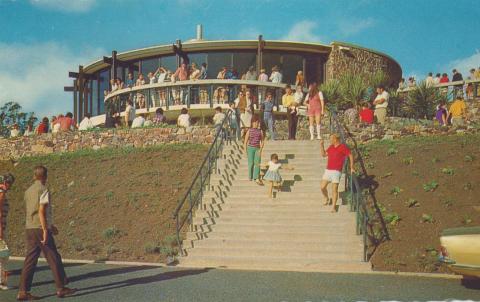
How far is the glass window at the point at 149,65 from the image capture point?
29.8m

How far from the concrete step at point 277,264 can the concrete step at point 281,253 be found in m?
0.16

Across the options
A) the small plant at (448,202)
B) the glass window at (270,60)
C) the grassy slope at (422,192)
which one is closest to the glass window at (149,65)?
the glass window at (270,60)

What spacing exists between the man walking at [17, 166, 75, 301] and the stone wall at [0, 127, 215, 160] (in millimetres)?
11833

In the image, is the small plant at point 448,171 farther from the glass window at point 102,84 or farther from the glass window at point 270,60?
the glass window at point 102,84

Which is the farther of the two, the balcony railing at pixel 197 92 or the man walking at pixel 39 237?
the balcony railing at pixel 197 92

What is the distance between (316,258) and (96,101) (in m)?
23.8

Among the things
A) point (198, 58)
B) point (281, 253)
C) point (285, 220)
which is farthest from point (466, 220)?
point (198, 58)

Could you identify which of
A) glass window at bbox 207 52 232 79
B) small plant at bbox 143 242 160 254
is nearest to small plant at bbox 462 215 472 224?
small plant at bbox 143 242 160 254

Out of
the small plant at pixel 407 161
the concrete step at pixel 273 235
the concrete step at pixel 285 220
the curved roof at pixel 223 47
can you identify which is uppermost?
the curved roof at pixel 223 47

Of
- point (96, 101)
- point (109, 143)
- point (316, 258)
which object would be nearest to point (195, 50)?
point (96, 101)

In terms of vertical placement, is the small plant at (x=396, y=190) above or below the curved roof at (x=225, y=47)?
below

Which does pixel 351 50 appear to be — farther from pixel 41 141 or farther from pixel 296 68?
pixel 41 141

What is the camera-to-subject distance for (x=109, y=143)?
21.3 metres

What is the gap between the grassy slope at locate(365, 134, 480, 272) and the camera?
35.5 feet
